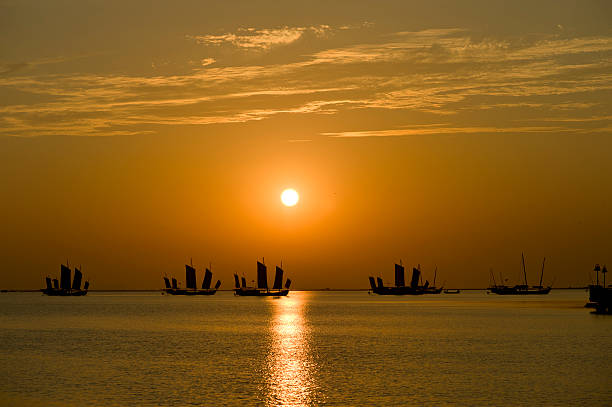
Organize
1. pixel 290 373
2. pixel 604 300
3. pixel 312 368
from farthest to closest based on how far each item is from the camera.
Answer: pixel 604 300 → pixel 312 368 → pixel 290 373

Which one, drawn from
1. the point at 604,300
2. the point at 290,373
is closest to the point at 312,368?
the point at 290,373

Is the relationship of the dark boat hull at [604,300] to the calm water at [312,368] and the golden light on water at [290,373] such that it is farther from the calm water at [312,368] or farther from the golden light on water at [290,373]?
the golden light on water at [290,373]

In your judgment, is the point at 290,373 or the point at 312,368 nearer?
the point at 290,373

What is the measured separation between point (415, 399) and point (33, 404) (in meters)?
23.6

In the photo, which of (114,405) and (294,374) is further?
(294,374)

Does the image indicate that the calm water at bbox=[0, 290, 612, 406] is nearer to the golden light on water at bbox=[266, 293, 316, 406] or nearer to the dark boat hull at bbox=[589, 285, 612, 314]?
the golden light on water at bbox=[266, 293, 316, 406]

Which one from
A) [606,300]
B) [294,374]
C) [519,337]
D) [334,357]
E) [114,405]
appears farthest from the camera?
[606,300]

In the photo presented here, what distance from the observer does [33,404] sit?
49469 millimetres

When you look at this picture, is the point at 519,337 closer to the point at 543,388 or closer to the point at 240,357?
the point at 240,357

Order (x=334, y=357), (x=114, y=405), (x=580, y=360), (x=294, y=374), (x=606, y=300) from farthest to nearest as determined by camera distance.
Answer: (x=606, y=300) < (x=334, y=357) < (x=580, y=360) < (x=294, y=374) < (x=114, y=405)

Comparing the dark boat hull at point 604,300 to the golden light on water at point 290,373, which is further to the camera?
the dark boat hull at point 604,300

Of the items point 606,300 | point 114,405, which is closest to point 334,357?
point 114,405

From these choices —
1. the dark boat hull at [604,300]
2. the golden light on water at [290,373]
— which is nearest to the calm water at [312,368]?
the golden light on water at [290,373]

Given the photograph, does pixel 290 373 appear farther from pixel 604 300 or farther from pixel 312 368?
pixel 604 300
